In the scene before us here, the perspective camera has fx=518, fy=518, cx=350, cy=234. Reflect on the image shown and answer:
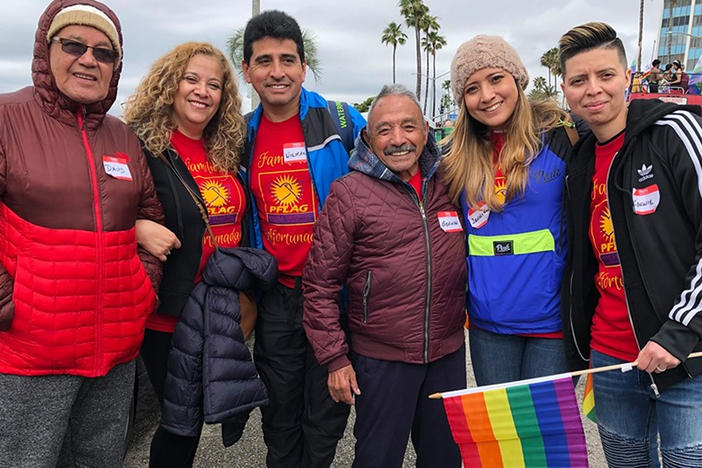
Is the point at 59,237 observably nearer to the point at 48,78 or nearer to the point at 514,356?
the point at 48,78

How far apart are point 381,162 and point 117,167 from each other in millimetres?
1177

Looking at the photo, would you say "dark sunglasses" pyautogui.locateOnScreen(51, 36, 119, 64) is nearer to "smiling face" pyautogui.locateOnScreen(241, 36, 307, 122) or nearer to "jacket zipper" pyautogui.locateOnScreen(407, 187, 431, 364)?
"smiling face" pyautogui.locateOnScreen(241, 36, 307, 122)

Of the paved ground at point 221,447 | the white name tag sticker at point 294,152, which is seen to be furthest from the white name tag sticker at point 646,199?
the paved ground at point 221,447

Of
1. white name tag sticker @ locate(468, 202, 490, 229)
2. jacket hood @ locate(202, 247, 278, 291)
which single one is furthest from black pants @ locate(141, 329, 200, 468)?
white name tag sticker @ locate(468, 202, 490, 229)

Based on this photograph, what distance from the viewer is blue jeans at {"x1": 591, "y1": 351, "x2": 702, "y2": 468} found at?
6.41 ft

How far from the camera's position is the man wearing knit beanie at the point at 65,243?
1973mm

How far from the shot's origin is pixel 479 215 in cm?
248

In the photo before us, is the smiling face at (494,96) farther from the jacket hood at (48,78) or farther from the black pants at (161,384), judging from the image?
the black pants at (161,384)

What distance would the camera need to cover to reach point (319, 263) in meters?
2.46

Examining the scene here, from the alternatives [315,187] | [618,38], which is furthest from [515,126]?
[315,187]

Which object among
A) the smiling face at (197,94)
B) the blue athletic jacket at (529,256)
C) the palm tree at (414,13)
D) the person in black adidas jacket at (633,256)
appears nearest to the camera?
the person in black adidas jacket at (633,256)

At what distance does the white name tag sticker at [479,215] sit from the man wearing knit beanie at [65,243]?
1546mm

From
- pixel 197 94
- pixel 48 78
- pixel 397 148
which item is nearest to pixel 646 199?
pixel 397 148

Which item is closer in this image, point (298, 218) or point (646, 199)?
point (646, 199)
